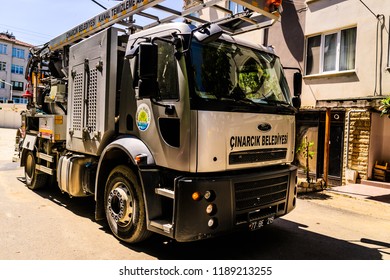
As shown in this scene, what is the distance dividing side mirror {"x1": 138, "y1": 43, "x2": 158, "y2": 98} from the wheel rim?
138 cm

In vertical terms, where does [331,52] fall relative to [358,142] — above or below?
above

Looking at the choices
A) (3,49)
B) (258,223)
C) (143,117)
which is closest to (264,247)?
(258,223)

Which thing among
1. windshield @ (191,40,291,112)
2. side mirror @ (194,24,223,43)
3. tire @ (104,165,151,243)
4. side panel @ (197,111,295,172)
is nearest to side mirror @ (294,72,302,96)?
windshield @ (191,40,291,112)

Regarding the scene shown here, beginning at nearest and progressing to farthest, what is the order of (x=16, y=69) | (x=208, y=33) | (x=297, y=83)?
(x=208, y=33) → (x=297, y=83) → (x=16, y=69)

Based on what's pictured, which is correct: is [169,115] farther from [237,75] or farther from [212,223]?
[212,223]

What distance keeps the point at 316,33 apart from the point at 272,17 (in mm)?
7085

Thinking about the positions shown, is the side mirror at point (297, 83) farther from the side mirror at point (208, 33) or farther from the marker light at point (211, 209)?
the marker light at point (211, 209)

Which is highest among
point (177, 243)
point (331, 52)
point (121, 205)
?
point (331, 52)

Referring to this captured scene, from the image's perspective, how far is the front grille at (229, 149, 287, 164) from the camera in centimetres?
418

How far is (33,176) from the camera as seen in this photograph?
7.95m

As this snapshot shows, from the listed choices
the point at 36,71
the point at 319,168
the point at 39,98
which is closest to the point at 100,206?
the point at 39,98

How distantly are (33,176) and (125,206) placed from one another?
4.32 metres

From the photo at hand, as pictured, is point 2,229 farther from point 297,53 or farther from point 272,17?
point 297,53

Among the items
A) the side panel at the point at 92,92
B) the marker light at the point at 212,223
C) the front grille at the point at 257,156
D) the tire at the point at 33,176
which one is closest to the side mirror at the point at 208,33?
the front grille at the point at 257,156
